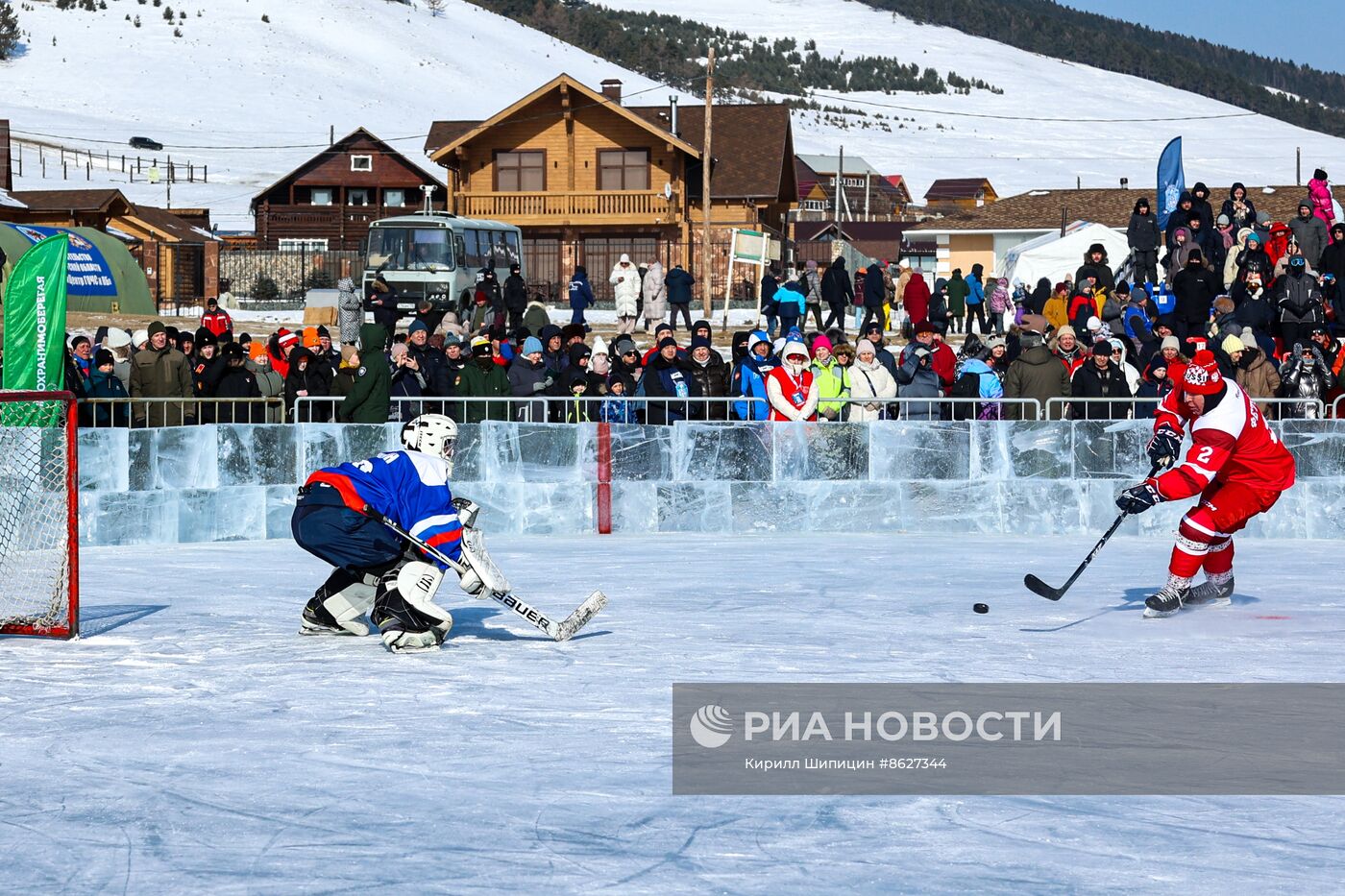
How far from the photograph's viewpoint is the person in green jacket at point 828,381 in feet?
50.3

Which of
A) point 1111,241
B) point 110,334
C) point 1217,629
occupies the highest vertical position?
point 1111,241

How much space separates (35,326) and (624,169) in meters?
37.1

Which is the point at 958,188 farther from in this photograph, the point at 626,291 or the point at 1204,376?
the point at 1204,376

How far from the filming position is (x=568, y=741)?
677 cm

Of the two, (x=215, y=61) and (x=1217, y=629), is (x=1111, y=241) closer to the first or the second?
(x=1217, y=629)

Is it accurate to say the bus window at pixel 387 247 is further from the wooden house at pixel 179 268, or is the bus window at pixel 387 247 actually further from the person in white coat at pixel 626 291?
the wooden house at pixel 179 268

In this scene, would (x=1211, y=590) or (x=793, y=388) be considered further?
(x=793, y=388)

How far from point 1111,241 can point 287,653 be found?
27278 mm

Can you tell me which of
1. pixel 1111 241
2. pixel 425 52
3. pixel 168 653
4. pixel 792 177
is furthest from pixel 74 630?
pixel 425 52

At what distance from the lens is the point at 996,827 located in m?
5.49

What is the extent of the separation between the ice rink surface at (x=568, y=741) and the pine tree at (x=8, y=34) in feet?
358

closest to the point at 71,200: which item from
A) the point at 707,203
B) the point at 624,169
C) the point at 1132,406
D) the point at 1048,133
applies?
the point at 624,169

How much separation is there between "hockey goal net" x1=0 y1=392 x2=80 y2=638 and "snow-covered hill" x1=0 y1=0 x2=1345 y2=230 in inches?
2622

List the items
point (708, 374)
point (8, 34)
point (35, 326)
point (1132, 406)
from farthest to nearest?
point (8, 34) → point (708, 374) → point (1132, 406) → point (35, 326)
